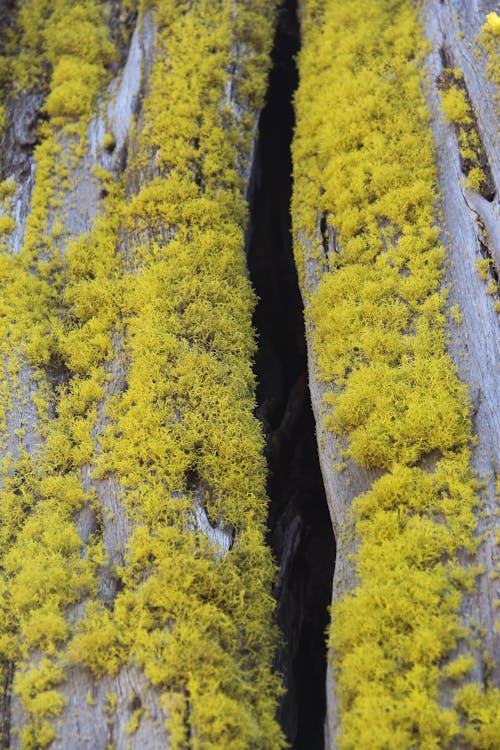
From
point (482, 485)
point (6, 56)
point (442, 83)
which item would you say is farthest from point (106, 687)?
point (6, 56)

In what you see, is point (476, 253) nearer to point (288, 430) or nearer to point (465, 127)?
point (465, 127)

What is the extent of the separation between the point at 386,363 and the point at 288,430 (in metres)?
1.41

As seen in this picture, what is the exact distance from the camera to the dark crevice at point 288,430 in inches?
201

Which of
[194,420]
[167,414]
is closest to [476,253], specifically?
[194,420]

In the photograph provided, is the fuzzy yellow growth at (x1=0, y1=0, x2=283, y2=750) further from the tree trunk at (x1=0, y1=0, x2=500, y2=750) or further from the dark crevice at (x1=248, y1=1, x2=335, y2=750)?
the dark crevice at (x1=248, y1=1, x2=335, y2=750)

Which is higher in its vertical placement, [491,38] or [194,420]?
[491,38]

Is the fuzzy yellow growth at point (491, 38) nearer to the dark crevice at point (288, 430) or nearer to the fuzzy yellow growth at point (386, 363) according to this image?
the fuzzy yellow growth at point (386, 363)

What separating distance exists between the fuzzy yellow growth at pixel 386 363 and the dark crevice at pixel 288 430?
0.70 m

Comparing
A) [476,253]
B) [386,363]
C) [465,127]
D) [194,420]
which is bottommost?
[194,420]

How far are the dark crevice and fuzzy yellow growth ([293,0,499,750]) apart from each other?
0.70m

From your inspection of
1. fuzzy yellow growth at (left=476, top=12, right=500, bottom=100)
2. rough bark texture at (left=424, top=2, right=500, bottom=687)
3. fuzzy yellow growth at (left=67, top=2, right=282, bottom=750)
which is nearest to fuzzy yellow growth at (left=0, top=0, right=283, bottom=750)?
fuzzy yellow growth at (left=67, top=2, right=282, bottom=750)

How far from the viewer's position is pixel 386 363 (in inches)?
190

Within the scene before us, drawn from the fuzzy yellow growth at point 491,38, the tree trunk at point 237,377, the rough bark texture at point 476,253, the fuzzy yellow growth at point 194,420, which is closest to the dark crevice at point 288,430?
the tree trunk at point 237,377

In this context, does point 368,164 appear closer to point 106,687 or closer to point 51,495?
point 51,495
